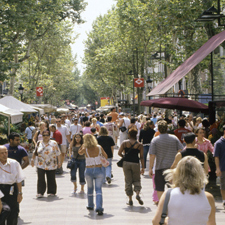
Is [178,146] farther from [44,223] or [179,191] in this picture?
[179,191]

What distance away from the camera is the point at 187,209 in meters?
3.57

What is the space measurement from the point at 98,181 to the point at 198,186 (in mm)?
5167

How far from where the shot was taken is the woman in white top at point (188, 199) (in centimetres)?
357

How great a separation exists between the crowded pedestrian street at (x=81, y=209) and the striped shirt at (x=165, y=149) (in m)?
1.01

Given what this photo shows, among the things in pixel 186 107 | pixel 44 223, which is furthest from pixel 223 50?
pixel 44 223

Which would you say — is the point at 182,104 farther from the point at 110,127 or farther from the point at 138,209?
the point at 138,209

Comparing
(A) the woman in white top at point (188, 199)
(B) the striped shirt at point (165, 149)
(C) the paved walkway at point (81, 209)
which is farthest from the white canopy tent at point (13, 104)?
(A) the woman in white top at point (188, 199)

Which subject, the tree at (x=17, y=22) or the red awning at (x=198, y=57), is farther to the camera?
the tree at (x=17, y=22)

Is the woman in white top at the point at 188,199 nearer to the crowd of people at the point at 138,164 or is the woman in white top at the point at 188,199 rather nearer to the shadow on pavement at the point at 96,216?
the crowd of people at the point at 138,164

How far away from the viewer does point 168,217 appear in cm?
365

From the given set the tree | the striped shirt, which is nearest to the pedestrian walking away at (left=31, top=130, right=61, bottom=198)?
the striped shirt

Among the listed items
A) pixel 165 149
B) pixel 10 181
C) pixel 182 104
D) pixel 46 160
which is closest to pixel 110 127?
pixel 182 104

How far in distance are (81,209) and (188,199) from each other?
5645 mm

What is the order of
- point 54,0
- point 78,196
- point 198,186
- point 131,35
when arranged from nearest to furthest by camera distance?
point 198,186
point 78,196
point 54,0
point 131,35
